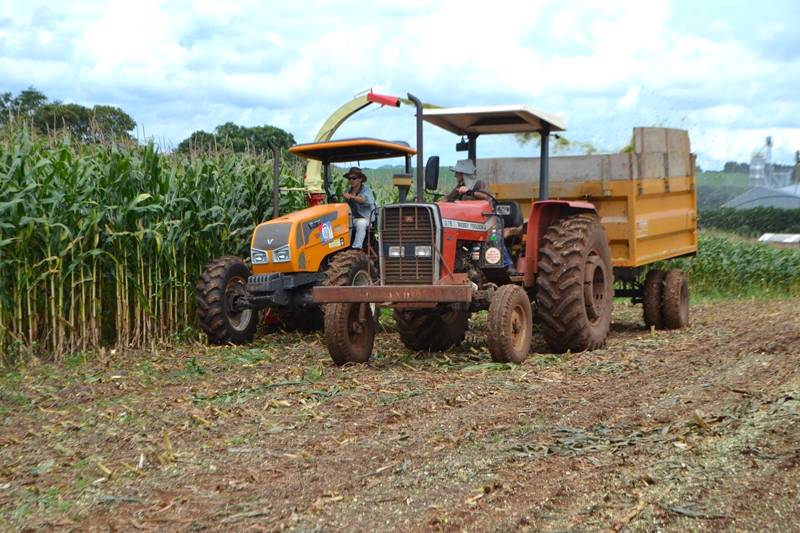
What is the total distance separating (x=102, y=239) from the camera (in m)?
10.4

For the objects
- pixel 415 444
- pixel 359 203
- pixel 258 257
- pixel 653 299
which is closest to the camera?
pixel 415 444

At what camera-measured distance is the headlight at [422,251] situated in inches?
349

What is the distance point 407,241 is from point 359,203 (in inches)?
102

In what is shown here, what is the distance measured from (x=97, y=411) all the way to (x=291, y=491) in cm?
287

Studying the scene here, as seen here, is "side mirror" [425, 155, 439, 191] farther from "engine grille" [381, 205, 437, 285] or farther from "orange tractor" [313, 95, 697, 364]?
"engine grille" [381, 205, 437, 285]

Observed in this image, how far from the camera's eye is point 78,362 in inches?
379

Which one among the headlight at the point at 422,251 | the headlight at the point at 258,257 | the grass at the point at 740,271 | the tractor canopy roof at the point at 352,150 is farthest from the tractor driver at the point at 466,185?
the grass at the point at 740,271

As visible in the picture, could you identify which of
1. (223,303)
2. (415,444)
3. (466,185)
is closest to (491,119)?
(466,185)

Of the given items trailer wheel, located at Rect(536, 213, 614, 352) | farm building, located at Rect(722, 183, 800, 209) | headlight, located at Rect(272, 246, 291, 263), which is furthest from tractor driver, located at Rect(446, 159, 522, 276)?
farm building, located at Rect(722, 183, 800, 209)

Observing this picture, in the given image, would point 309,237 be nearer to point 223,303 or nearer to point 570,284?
point 223,303

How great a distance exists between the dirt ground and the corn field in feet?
3.03

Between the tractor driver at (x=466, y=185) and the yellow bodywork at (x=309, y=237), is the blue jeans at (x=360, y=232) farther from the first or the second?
the tractor driver at (x=466, y=185)

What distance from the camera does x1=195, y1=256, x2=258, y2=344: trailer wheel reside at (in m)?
10.7

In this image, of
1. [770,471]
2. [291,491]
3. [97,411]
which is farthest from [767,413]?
[97,411]
